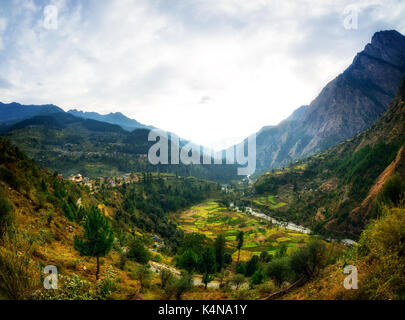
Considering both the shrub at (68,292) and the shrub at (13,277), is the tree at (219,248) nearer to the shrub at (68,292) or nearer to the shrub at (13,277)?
the shrub at (68,292)

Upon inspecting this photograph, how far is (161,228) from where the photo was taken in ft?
324

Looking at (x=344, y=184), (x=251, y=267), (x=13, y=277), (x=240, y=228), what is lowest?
(x=240, y=228)

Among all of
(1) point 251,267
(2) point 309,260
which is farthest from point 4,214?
(1) point 251,267

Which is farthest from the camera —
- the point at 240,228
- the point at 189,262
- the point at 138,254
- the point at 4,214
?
the point at 240,228

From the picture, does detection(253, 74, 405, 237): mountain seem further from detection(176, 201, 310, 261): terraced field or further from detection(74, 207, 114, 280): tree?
detection(74, 207, 114, 280): tree

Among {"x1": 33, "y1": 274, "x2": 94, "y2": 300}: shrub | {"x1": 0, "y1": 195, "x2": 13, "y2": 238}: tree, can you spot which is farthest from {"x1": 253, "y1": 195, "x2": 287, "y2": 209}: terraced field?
{"x1": 0, "y1": 195, "x2": 13, "y2": 238}: tree

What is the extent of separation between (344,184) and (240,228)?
69530 millimetres

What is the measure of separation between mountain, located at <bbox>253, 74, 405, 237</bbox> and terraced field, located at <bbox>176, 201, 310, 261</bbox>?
19.8 m

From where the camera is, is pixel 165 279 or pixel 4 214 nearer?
pixel 4 214

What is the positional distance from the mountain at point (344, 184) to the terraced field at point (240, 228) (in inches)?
780

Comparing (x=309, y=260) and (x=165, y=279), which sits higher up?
(x=309, y=260)

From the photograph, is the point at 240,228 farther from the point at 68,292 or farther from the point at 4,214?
the point at 4,214

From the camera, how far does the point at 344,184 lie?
118 meters

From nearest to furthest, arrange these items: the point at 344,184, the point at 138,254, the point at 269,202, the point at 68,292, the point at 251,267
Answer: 1. the point at 68,292
2. the point at 138,254
3. the point at 251,267
4. the point at 344,184
5. the point at 269,202
